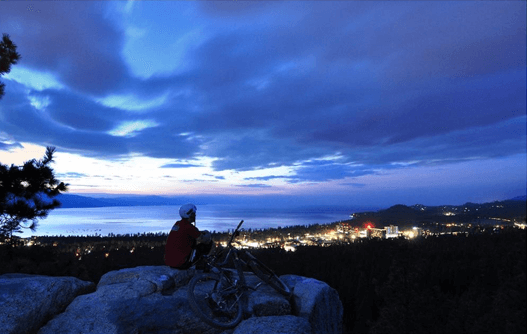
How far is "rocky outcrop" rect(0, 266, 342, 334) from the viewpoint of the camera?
942 centimetres

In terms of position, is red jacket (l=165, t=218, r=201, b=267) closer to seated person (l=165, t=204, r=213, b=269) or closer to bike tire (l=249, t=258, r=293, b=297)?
seated person (l=165, t=204, r=213, b=269)

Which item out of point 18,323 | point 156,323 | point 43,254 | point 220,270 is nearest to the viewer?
point 18,323

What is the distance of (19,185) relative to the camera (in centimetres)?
1612

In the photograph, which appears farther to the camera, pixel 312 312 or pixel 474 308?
pixel 474 308

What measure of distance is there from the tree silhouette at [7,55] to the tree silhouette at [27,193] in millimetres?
4279

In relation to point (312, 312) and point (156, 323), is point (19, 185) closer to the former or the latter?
point (156, 323)

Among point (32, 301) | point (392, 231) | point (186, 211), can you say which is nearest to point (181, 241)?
point (186, 211)

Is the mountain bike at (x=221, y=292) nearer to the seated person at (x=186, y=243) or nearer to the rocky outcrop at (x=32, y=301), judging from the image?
the seated person at (x=186, y=243)

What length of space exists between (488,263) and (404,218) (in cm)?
8881

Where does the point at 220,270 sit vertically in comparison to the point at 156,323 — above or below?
above

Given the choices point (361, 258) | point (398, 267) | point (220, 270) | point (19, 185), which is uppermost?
point (19, 185)

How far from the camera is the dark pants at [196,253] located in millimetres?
10938

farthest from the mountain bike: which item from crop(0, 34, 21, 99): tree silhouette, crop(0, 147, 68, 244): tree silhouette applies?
crop(0, 34, 21, 99): tree silhouette

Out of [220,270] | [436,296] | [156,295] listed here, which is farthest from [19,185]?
[436,296]
